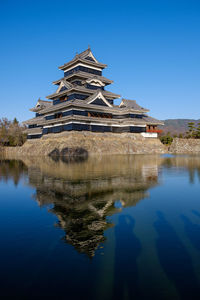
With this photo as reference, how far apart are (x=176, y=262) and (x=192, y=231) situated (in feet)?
5.24

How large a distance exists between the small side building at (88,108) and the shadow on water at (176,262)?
3606cm

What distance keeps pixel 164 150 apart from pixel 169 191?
133 ft

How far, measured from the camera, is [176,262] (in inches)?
150

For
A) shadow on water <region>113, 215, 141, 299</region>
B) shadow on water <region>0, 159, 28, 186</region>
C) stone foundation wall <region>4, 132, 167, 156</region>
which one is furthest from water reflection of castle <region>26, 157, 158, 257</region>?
stone foundation wall <region>4, 132, 167, 156</region>

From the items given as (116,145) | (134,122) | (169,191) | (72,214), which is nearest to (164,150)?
(134,122)

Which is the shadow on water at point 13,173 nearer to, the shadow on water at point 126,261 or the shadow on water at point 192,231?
the shadow on water at point 126,261

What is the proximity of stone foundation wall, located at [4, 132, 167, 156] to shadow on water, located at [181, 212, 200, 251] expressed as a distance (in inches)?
1252

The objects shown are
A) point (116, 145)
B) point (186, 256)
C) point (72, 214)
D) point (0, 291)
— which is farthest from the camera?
point (116, 145)

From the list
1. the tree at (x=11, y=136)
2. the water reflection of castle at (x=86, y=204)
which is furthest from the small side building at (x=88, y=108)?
the water reflection of castle at (x=86, y=204)

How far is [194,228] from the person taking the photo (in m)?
5.38

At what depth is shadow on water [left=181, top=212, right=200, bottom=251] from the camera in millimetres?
4574

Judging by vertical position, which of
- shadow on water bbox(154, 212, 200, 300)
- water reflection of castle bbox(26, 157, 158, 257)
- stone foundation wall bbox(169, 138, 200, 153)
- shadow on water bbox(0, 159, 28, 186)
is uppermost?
stone foundation wall bbox(169, 138, 200, 153)

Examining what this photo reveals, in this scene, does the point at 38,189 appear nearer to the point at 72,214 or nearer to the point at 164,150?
the point at 72,214

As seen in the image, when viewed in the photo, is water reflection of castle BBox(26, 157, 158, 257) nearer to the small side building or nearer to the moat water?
the moat water
